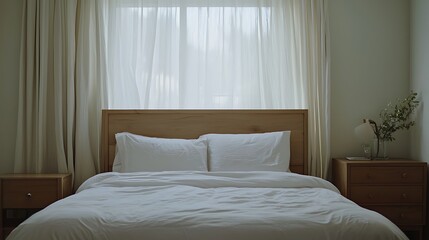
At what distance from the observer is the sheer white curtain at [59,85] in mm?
3639

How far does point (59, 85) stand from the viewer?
3639 millimetres

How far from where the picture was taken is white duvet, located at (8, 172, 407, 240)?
6.24ft

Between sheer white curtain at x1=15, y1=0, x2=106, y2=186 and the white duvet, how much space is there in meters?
1.15

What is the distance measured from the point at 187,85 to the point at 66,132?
3.70 ft

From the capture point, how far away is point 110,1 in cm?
380

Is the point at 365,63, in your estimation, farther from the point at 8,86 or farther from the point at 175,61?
the point at 8,86

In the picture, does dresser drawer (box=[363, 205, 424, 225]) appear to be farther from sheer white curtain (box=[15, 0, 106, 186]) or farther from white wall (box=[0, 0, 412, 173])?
sheer white curtain (box=[15, 0, 106, 186])

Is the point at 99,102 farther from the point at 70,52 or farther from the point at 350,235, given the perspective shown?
the point at 350,235

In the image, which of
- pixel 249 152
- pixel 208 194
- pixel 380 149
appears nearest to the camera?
pixel 208 194

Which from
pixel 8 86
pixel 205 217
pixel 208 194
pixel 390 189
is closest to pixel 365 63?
pixel 390 189

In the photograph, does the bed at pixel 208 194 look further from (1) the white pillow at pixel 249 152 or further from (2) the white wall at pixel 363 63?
(2) the white wall at pixel 363 63

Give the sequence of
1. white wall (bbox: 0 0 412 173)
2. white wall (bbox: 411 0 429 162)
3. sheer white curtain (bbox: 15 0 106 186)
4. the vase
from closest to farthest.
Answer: white wall (bbox: 411 0 429 162), sheer white curtain (bbox: 15 0 106 186), the vase, white wall (bbox: 0 0 412 173)

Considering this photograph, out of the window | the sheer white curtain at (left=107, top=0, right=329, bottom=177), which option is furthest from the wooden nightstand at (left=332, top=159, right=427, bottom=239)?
the window

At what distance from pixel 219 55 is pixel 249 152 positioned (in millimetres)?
953
